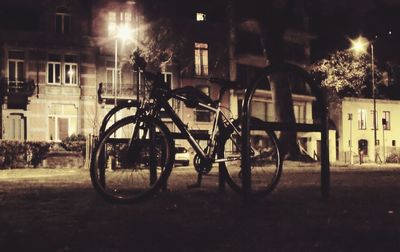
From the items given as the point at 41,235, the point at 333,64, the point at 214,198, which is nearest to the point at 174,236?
the point at 41,235

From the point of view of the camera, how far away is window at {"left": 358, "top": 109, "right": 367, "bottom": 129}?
179 ft

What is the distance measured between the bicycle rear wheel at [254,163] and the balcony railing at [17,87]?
3412cm

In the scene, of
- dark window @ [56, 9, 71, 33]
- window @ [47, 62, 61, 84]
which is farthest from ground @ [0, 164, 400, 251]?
dark window @ [56, 9, 71, 33]

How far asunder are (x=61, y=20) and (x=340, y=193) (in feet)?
123

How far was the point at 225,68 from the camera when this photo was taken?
151ft

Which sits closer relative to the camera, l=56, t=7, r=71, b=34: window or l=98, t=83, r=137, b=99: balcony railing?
l=56, t=7, r=71, b=34: window

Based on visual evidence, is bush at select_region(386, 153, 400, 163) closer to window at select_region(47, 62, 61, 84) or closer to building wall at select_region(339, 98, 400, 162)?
building wall at select_region(339, 98, 400, 162)

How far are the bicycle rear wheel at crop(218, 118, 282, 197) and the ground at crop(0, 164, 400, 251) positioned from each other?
1.17 ft

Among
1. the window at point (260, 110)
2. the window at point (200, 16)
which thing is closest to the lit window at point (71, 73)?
the window at point (200, 16)

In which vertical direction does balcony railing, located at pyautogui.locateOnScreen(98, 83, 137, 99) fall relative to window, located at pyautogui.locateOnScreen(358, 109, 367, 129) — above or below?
above

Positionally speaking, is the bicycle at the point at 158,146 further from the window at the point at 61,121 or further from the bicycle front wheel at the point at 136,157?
the window at the point at 61,121

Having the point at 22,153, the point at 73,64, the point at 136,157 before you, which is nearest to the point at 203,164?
the point at 136,157

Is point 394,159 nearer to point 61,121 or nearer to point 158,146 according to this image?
point 61,121

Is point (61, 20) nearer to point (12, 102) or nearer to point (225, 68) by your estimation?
point (12, 102)
